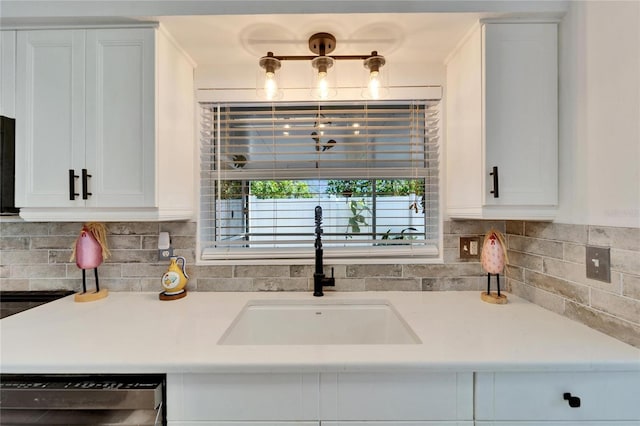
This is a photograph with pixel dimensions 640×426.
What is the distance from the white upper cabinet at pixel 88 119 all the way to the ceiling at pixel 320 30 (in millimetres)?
216

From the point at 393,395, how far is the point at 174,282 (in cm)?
113

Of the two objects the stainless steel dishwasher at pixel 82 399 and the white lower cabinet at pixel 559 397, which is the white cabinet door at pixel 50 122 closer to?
the stainless steel dishwasher at pixel 82 399

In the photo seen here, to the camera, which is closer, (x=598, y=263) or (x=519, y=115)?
(x=598, y=263)

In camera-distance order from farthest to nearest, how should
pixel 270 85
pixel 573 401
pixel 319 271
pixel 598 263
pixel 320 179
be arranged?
1. pixel 320 179
2. pixel 319 271
3. pixel 270 85
4. pixel 598 263
5. pixel 573 401

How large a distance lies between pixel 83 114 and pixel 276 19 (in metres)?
0.93

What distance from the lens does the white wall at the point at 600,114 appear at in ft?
3.05

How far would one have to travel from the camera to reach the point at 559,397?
2.85ft

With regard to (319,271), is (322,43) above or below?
above

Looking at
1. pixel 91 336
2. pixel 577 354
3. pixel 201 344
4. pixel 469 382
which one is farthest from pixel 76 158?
pixel 577 354

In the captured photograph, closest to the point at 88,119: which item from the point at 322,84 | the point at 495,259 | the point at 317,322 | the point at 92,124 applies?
the point at 92,124

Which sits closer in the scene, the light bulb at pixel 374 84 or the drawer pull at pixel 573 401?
the drawer pull at pixel 573 401

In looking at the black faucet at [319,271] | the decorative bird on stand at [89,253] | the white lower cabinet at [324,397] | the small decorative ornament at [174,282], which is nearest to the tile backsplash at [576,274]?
the white lower cabinet at [324,397]

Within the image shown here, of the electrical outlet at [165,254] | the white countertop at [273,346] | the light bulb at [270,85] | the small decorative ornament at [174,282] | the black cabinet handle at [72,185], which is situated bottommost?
the white countertop at [273,346]

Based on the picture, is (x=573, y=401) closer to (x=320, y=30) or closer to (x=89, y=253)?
(x=320, y=30)
